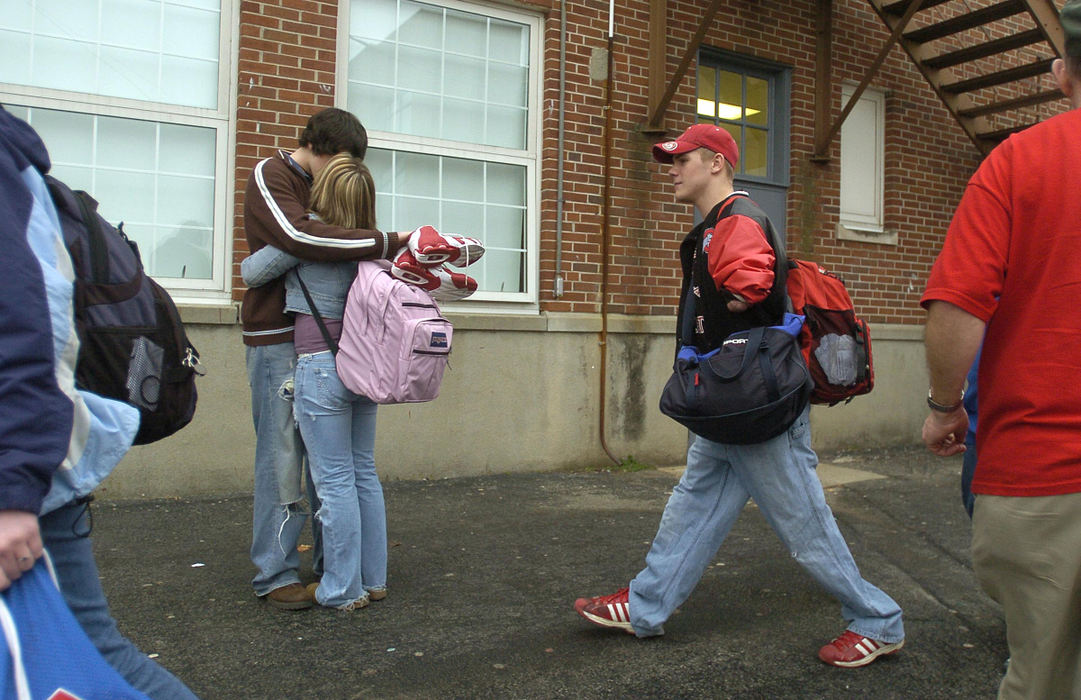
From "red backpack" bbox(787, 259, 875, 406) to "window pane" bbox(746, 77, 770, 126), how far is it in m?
5.27

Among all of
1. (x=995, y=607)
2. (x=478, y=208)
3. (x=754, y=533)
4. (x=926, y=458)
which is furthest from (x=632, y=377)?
(x=995, y=607)

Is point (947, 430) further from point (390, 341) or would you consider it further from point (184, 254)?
point (184, 254)

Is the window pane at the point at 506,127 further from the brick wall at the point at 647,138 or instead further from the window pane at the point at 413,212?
the window pane at the point at 413,212

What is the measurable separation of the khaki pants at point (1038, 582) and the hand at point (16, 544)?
184 centimetres

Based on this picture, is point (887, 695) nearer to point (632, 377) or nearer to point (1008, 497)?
point (1008, 497)

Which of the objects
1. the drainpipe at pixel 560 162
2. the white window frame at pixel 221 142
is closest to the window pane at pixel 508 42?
the drainpipe at pixel 560 162

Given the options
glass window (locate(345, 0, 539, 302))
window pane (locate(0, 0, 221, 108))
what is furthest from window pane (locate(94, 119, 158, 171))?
glass window (locate(345, 0, 539, 302))

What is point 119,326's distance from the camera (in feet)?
6.02

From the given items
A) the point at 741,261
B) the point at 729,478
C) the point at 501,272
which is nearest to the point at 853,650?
the point at 729,478

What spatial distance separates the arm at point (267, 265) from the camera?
3533 millimetres

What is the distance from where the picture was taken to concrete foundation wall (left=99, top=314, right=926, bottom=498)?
5.63m

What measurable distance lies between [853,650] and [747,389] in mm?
1057

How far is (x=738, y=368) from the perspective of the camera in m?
2.96

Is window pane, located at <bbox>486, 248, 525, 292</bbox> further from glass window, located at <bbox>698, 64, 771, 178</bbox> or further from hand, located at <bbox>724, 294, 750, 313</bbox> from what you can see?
hand, located at <bbox>724, 294, 750, 313</bbox>
